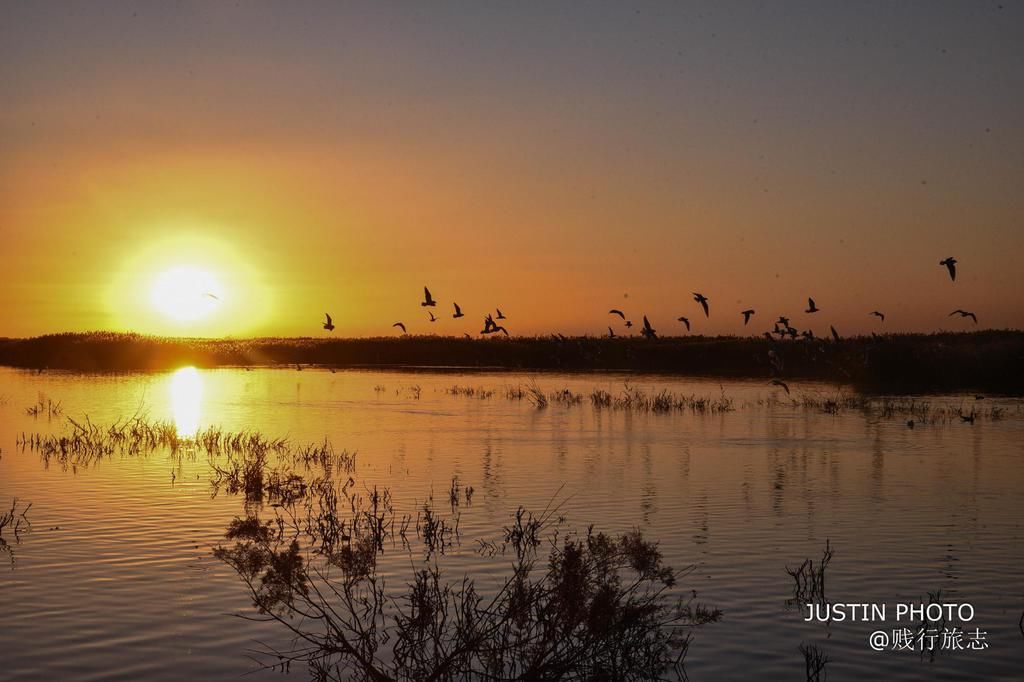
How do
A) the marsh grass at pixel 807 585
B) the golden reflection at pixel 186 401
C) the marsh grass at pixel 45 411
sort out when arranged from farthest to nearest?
the marsh grass at pixel 45 411 → the golden reflection at pixel 186 401 → the marsh grass at pixel 807 585

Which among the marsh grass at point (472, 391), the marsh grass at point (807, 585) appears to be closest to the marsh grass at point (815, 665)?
the marsh grass at point (807, 585)

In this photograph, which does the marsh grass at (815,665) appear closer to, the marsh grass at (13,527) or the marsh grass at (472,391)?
the marsh grass at (13,527)

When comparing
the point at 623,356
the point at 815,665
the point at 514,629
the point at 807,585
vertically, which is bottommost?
the point at 815,665

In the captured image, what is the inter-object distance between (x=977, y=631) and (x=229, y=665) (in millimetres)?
8443

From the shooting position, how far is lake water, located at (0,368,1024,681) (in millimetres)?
12102

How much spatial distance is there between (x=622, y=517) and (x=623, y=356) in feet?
233

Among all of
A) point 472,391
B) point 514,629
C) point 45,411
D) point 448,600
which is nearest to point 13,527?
point 448,600

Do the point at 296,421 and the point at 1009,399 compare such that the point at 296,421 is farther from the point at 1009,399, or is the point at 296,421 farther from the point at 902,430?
the point at 1009,399

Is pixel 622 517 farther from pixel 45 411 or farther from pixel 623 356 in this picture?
pixel 623 356

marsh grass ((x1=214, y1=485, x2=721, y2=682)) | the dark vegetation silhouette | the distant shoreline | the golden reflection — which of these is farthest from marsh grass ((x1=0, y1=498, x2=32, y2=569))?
the distant shoreline

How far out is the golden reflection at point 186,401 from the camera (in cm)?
3772

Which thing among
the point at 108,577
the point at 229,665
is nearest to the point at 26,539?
the point at 108,577

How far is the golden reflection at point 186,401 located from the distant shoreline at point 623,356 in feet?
52.9

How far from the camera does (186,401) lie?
5066 centimetres
